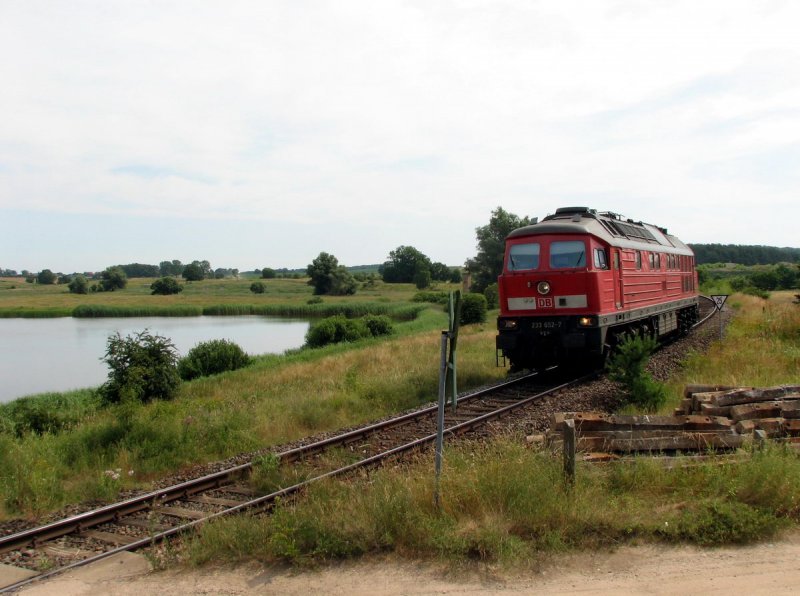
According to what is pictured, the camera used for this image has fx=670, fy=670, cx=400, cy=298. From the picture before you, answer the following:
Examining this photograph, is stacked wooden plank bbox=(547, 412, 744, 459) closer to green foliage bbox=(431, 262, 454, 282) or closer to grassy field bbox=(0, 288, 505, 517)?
grassy field bbox=(0, 288, 505, 517)

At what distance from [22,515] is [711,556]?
7272mm

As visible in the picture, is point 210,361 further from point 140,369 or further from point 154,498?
point 154,498

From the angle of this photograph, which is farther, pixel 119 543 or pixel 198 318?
pixel 198 318

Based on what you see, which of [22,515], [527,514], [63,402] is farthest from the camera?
[63,402]

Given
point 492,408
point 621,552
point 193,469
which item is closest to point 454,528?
point 621,552

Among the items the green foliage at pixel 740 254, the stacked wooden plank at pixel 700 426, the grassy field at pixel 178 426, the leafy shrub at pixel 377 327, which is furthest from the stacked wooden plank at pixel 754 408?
the green foliage at pixel 740 254

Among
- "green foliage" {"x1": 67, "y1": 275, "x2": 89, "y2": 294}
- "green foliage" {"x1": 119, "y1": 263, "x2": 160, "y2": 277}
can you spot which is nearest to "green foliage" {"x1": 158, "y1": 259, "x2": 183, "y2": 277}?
"green foliage" {"x1": 119, "y1": 263, "x2": 160, "y2": 277}

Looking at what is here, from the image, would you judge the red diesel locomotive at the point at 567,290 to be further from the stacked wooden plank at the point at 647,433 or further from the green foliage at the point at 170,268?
the green foliage at the point at 170,268

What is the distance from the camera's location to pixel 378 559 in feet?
18.1

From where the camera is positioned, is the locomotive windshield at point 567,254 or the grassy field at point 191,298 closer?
the locomotive windshield at point 567,254

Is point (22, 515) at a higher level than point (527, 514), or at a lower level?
lower

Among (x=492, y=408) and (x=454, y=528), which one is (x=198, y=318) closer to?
(x=492, y=408)

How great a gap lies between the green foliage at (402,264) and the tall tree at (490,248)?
33.4m

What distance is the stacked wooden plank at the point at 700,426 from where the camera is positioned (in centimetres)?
708
